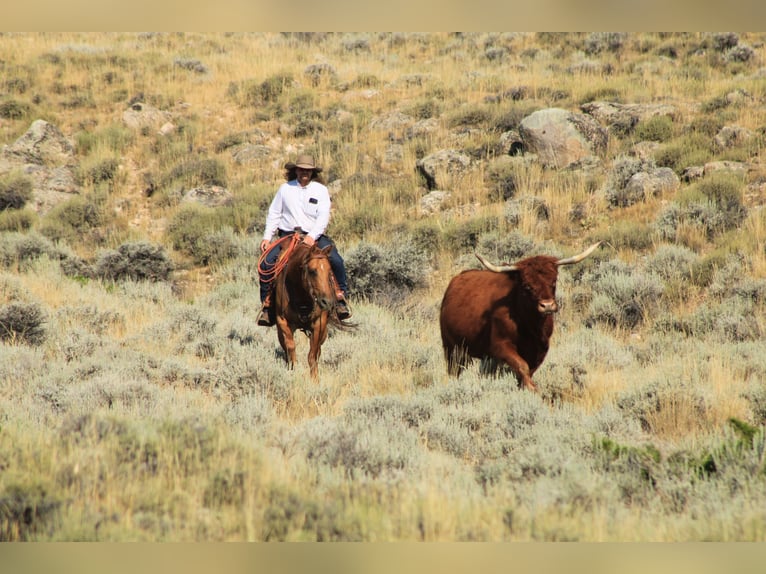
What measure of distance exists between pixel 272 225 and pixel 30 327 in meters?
3.93

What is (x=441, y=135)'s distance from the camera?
22.5 meters

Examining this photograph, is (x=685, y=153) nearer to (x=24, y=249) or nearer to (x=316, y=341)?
(x=316, y=341)

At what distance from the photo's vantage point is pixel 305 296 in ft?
31.2

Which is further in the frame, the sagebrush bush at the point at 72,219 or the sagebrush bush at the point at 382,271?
the sagebrush bush at the point at 72,219

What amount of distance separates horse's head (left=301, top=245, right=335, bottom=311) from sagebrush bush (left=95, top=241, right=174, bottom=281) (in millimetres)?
8398

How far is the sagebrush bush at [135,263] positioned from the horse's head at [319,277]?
840 centimetres

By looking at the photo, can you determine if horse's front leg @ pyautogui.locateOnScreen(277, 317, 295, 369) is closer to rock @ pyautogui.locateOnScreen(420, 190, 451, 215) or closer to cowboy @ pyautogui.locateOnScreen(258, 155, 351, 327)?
cowboy @ pyautogui.locateOnScreen(258, 155, 351, 327)

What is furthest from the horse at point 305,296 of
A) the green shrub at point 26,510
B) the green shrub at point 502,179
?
the green shrub at point 502,179

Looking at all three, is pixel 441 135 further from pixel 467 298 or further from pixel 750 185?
pixel 467 298

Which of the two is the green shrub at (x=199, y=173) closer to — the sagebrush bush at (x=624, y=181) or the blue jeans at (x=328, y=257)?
the sagebrush bush at (x=624, y=181)

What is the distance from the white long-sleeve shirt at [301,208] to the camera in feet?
33.2

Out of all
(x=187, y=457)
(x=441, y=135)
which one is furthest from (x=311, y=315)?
(x=441, y=135)

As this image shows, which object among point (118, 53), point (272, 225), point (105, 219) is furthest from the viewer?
point (118, 53)

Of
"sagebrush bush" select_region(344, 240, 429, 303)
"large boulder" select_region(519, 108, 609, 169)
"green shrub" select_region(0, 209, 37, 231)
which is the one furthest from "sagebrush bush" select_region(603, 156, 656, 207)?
"green shrub" select_region(0, 209, 37, 231)
